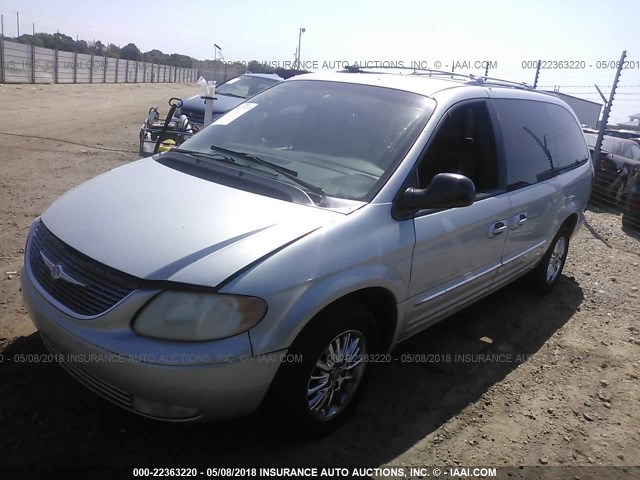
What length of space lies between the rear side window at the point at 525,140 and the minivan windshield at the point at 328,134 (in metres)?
0.95

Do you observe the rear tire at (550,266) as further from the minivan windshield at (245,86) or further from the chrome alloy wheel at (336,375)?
the minivan windshield at (245,86)

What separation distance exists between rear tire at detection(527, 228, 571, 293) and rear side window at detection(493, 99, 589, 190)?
28.5 inches

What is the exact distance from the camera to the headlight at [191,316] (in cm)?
221

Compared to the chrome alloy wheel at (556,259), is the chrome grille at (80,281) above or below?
above

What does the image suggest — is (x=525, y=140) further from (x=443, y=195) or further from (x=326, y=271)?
(x=326, y=271)

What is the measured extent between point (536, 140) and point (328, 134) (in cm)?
199

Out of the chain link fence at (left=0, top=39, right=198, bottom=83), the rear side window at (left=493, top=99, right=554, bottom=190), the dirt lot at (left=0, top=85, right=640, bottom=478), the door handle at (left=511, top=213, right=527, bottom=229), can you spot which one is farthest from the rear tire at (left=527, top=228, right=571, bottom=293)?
the chain link fence at (left=0, top=39, right=198, bottom=83)

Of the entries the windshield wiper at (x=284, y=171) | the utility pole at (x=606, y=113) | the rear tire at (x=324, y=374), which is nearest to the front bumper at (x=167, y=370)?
the rear tire at (x=324, y=374)

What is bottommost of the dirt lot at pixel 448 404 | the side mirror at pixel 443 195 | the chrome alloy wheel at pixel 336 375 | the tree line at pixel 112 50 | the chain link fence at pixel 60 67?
the dirt lot at pixel 448 404

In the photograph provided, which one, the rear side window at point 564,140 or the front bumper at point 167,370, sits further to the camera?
the rear side window at point 564,140

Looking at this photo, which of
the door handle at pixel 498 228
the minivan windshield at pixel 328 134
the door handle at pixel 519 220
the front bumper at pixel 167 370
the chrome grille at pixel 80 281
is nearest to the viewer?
the front bumper at pixel 167 370

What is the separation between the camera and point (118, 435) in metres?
2.63

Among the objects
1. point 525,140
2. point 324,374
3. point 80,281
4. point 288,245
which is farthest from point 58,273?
point 525,140

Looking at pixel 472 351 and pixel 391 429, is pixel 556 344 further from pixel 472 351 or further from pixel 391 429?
pixel 391 429
